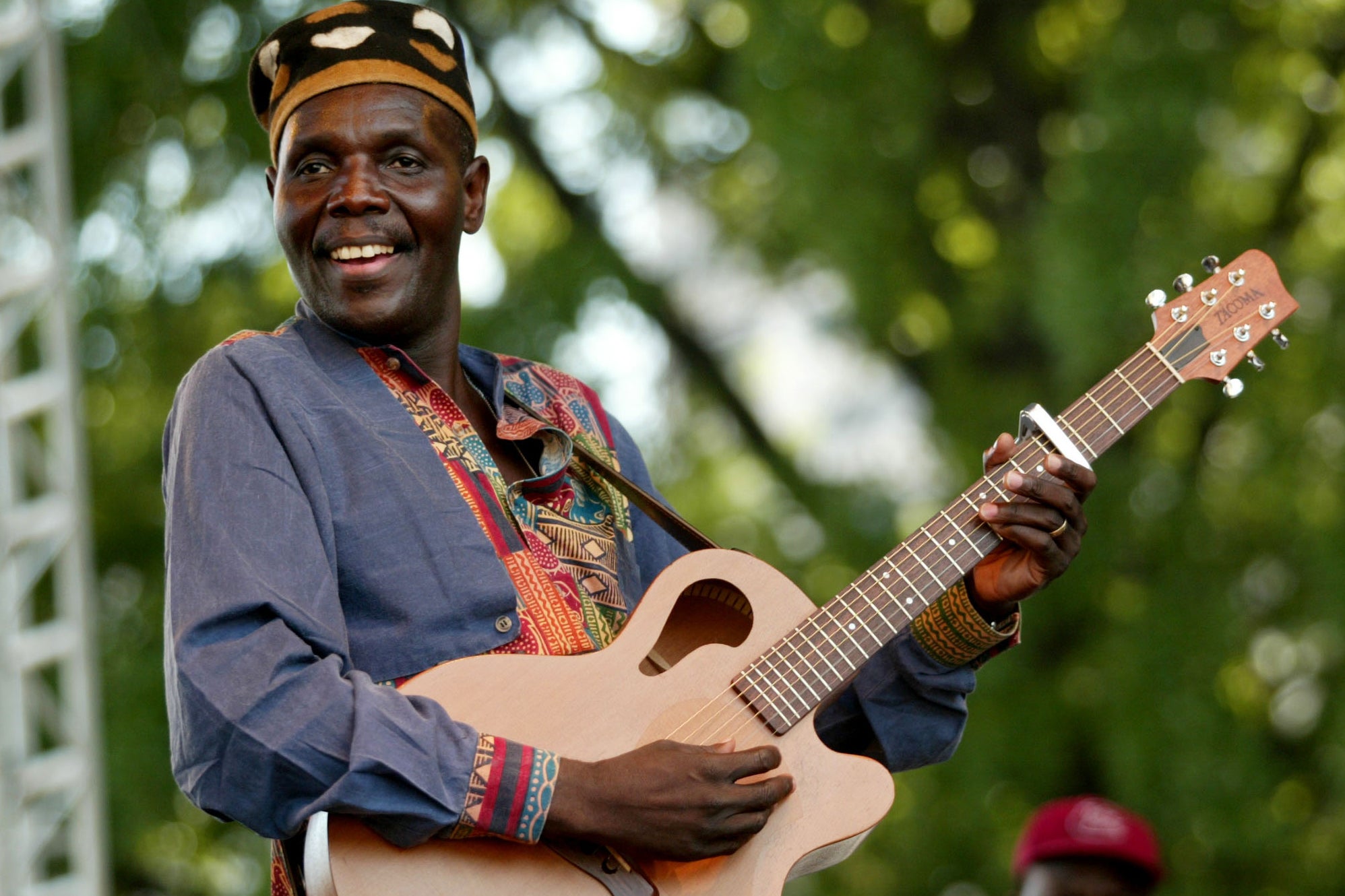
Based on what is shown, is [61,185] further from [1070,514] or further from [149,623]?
[1070,514]

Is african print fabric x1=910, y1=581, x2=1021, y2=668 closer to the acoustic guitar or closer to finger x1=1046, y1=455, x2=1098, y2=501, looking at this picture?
the acoustic guitar

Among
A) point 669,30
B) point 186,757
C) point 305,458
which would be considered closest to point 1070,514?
point 305,458

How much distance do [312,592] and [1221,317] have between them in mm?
1497

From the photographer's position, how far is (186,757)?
79.8 inches

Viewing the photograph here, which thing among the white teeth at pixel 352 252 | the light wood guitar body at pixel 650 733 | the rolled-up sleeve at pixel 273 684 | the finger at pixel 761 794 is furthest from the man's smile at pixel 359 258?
the finger at pixel 761 794

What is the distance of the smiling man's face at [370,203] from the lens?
2.41 meters

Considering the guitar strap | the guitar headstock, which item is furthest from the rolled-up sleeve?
the guitar headstock

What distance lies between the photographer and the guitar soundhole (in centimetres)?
236

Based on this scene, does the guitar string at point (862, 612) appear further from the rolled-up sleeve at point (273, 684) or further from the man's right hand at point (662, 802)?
the rolled-up sleeve at point (273, 684)

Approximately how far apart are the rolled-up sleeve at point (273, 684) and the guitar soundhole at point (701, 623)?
38 centimetres

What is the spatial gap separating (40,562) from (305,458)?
4466 mm

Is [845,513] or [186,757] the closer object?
[186,757]

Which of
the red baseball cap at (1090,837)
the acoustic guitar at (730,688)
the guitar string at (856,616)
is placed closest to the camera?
the acoustic guitar at (730,688)

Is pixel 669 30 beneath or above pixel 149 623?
above
